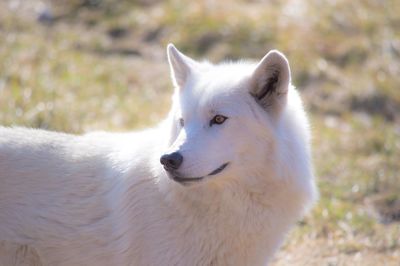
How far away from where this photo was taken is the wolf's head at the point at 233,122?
421 centimetres

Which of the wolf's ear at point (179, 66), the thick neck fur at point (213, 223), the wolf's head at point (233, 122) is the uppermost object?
the wolf's ear at point (179, 66)

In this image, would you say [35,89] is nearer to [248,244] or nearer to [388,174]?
[388,174]

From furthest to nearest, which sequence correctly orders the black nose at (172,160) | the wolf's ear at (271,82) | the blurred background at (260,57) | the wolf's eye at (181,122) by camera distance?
the blurred background at (260,57)
the wolf's eye at (181,122)
the wolf's ear at (271,82)
the black nose at (172,160)

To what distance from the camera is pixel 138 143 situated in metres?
4.86

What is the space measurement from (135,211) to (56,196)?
630 mm

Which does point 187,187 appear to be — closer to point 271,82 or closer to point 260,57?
point 271,82

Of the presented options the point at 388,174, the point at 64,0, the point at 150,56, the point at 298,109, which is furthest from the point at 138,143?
the point at 64,0

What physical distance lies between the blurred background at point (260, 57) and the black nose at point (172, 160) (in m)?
2.67

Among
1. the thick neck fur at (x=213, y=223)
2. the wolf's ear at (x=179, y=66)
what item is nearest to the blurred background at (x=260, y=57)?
the thick neck fur at (x=213, y=223)

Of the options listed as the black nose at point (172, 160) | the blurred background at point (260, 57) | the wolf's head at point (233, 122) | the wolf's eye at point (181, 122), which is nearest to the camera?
the black nose at point (172, 160)

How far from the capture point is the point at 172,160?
406 centimetres

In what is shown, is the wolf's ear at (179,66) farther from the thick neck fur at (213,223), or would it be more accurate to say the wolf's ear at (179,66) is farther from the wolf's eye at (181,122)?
the thick neck fur at (213,223)

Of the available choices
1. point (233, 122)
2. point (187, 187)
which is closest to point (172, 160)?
point (187, 187)

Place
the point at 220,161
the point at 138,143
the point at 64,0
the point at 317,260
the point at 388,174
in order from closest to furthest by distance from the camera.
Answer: the point at 220,161 → the point at 138,143 → the point at 317,260 → the point at 388,174 → the point at 64,0
